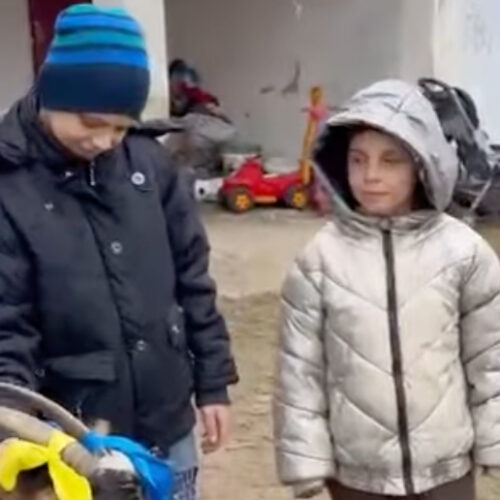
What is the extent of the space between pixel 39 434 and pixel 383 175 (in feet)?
4.79

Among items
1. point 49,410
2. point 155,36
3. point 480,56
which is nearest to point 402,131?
point 49,410

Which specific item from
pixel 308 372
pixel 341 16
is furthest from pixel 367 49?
pixel 308 372

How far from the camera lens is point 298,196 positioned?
9.30 meters

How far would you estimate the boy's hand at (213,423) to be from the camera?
314 centimetres

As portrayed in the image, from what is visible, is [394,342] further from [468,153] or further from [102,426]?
[468,153]

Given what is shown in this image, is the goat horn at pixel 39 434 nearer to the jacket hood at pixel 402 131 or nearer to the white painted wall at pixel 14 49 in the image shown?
the jacket hood at pixel 402 131

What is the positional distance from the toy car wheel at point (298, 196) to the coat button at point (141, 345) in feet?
21.1

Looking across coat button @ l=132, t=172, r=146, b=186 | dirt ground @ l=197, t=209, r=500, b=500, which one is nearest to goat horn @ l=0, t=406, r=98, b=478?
coat button @ l=132, t=172, r=146, b=186

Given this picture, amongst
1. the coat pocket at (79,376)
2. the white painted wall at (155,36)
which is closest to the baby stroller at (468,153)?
the white painted wall at (155,36)

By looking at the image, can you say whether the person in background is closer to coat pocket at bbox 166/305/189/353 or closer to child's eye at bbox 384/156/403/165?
coat pocket at bbox 166/305/189/353

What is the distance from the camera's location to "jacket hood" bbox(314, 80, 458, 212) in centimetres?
313

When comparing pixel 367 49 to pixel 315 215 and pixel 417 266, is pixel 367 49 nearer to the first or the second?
pixel 315 215

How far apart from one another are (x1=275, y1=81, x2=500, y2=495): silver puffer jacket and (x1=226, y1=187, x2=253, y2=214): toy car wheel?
6049mm

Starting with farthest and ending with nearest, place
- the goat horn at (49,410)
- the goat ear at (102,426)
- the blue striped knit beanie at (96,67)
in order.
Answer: the blue striped knit beanie at (96,67), the goat ear at (102,426), the goat horn at (49,410)
